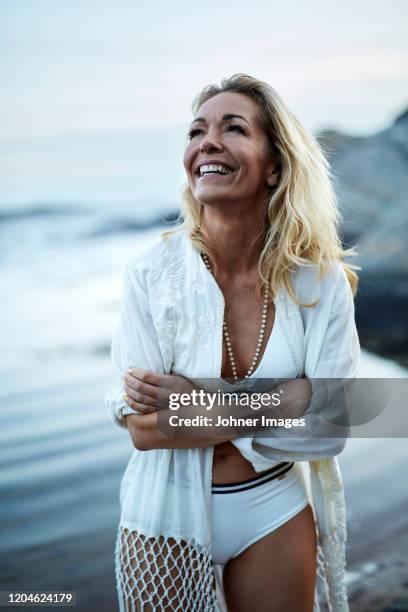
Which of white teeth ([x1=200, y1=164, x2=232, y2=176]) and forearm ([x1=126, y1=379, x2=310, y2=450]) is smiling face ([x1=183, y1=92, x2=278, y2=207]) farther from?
forearm ([x1=126, y1=379, x2=310, y2=450])

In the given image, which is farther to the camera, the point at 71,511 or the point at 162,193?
the point at 162,193

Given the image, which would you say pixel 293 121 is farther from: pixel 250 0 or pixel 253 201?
pixel 250 0

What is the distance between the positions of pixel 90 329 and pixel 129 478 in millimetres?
3842

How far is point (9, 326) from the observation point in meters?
5.49

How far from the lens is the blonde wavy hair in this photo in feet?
5.28

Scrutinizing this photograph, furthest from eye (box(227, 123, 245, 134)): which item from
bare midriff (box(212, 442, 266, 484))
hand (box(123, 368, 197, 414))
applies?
bare midriff (box(212, 442, 266, 484))

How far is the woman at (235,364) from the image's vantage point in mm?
1501

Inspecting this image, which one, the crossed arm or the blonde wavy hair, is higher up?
the blonde wavy hair

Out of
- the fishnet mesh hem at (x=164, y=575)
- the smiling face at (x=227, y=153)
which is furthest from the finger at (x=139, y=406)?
the smiling face at (x=227, y=153)

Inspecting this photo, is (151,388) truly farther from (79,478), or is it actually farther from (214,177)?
(79,478)

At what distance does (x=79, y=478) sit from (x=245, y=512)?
168cm

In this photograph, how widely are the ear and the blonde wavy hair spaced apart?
0.04 feet

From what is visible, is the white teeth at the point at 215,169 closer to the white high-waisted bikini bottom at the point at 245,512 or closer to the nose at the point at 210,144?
the nose at the point at 210,144

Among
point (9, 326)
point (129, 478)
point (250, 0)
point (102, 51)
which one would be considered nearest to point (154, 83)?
point (102, 51)
